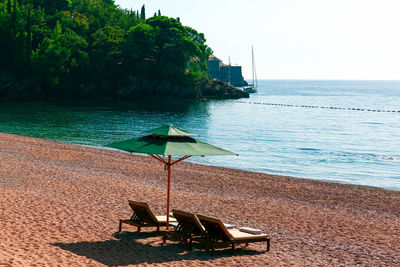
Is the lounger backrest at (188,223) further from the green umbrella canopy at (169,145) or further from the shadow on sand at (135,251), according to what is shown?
the green umbrella canopy at (169,145)

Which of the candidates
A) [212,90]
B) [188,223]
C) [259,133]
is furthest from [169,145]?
[212,90]

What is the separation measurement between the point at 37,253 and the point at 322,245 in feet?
26.4

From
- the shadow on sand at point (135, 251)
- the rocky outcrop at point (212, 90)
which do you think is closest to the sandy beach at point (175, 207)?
the shadow on sand at point (135, 251)

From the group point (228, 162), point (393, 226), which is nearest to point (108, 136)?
point (228, 162)

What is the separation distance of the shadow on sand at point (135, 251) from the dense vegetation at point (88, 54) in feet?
304

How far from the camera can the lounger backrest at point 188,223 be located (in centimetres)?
1218

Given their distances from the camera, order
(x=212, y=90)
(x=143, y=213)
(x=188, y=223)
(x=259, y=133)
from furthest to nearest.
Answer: (x=212, y=90) → (x=259, y=133) → (x=143, y=213) → (x=188, y=223)

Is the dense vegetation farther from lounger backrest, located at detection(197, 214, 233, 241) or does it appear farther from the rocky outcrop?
lounger backrest, located at detection(197, 214, 233, 241)

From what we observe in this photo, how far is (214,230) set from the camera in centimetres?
1245

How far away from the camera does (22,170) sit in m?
24.7

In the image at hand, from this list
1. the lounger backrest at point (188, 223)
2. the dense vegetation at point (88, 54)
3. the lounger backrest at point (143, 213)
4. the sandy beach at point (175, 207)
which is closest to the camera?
the sandy beach at point (175, 207)

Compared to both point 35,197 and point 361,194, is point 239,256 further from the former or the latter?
point 361,194

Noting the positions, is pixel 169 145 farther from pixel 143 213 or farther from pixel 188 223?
pixel 143 213

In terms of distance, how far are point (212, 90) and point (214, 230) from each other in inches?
4528
